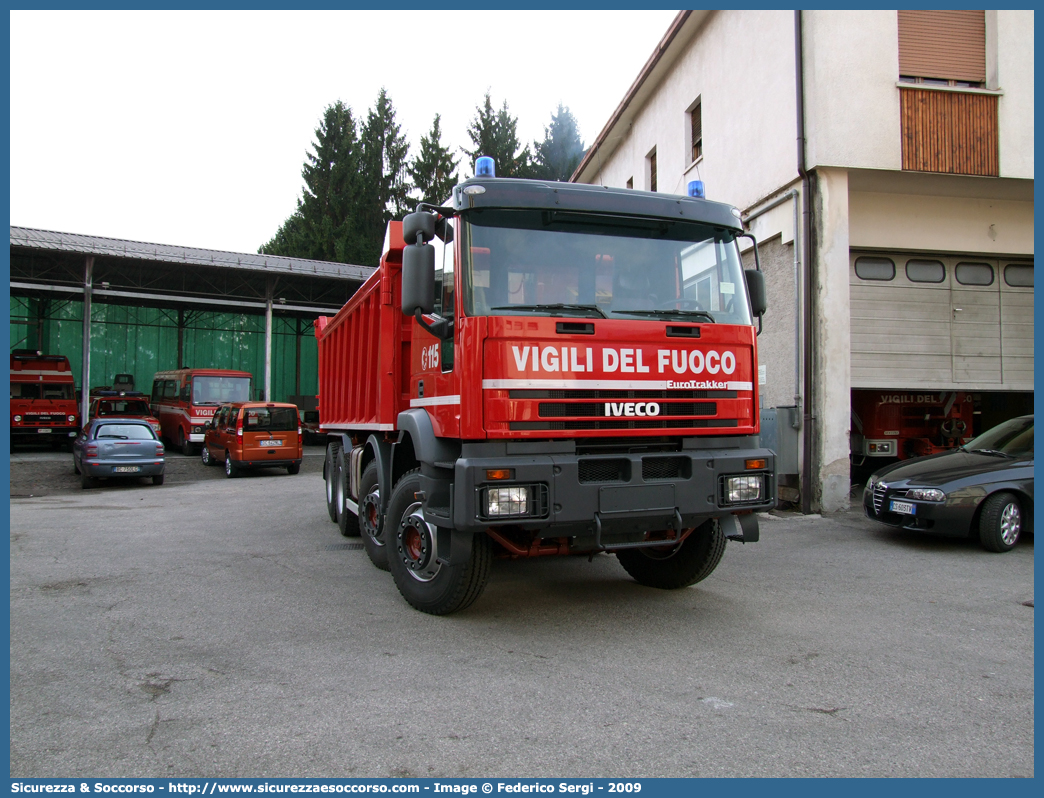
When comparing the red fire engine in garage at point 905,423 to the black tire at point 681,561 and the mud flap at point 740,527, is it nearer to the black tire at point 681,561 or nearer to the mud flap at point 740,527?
the black tire at point 681,561

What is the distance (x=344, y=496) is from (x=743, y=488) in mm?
5291

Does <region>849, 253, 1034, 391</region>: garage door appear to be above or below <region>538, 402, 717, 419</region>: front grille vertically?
above

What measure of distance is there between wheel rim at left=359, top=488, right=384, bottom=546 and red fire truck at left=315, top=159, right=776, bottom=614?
1207mm

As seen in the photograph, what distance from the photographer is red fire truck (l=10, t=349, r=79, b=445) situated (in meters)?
21.1

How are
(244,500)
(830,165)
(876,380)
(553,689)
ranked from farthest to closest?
(244,500)
(876,380)
(830,165)
(553,689)

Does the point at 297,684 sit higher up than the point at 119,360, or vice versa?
the point at 119,360

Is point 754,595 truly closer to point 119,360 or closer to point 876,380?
point 876,380

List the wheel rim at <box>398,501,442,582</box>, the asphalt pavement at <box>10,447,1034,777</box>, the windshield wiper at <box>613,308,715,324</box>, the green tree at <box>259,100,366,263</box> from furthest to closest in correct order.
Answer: the green tree at <box>259,100,366,263</box> → the wheel rim at <box>398,501,442,582</box> → the windshield wiper at <box>613,308,715,324</box> → the asphalt pavement at <box>10,447,1034,777</box>

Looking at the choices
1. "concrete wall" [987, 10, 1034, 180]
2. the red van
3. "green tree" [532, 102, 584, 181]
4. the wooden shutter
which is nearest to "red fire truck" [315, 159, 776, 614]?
the wooden shutter

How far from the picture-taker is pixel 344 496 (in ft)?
28.5

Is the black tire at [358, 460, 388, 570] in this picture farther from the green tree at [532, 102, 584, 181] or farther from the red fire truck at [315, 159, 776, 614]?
the green tree at [532, 102, 584, 181]
